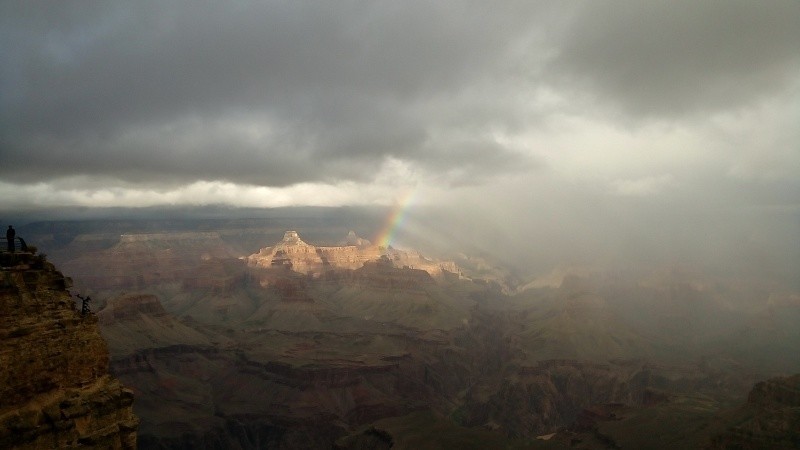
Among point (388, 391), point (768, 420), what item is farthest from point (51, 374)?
point (388, 391)

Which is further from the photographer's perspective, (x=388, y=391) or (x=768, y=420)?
(x=388, y=391)

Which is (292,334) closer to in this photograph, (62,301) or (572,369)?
(572,369)

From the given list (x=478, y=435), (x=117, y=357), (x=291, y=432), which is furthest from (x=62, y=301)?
(x=117, y=357)

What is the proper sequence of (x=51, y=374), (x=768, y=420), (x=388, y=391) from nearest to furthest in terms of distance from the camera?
(x=51, y=374) → (x=768, y=420) → (x=388, y=391)

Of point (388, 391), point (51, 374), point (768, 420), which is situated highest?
point (51, 374)

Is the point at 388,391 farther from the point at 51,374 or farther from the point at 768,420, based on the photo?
the point at 51,374

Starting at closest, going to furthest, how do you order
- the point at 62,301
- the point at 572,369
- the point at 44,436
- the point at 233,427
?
the point at 44,436 < the point at 62,301 < the point at 233,427 < the point at 572,369

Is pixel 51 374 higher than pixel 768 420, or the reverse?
pixel 51 374

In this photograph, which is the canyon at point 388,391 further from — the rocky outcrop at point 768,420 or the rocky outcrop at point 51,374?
the rocky outcrop at point 51,374
